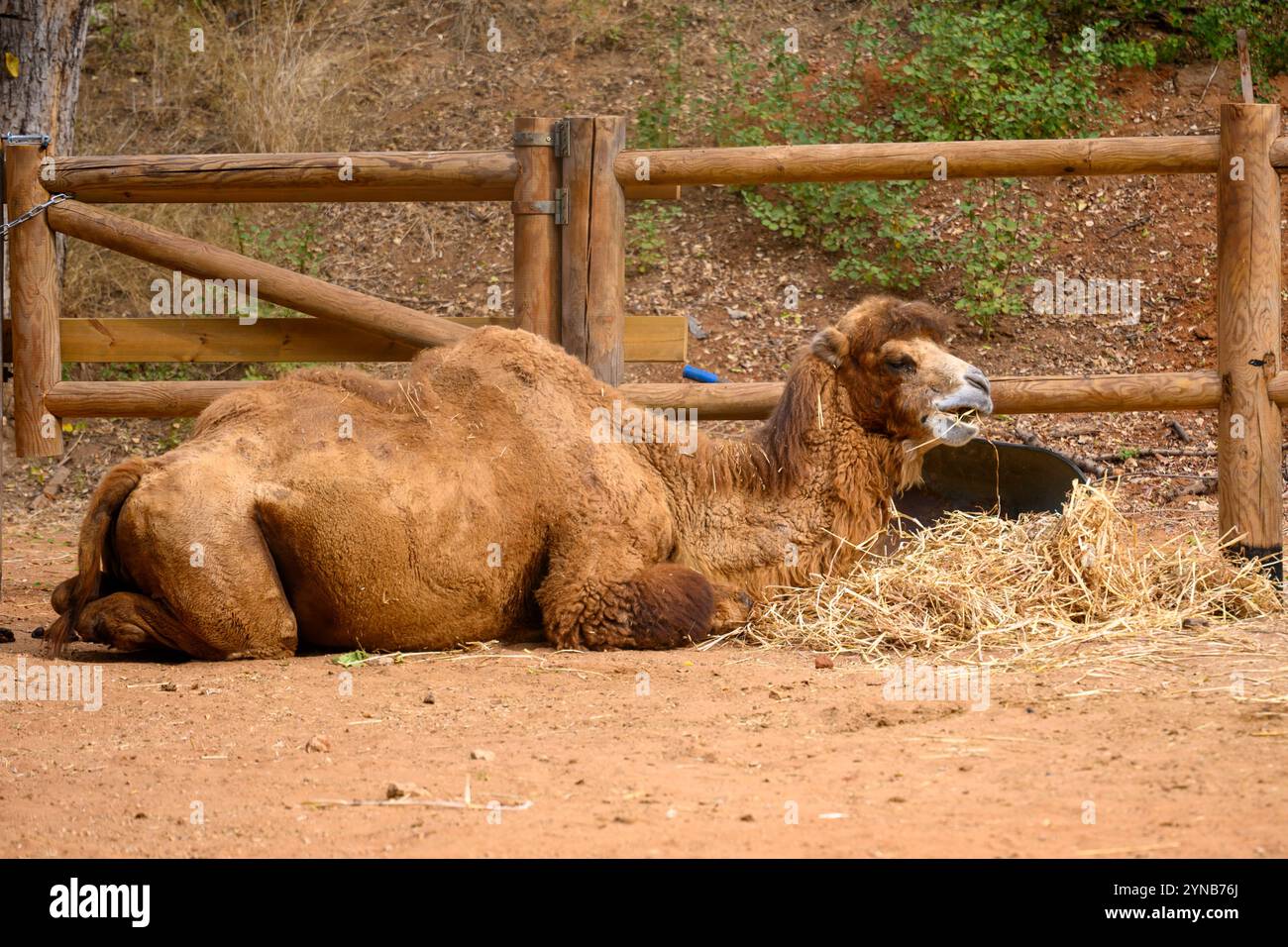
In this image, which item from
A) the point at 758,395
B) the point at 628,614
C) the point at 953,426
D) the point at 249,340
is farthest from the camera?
the point at 249,340

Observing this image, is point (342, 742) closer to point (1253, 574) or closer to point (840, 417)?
point (840, 417)

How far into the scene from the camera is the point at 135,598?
552cm

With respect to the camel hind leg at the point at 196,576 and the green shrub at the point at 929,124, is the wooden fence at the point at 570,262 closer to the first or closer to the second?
the camel hind leg at the point at 196,576

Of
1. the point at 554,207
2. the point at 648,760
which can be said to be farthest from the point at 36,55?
the point at 648,760

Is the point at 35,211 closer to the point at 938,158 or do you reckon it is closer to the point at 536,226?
the point at 536,226

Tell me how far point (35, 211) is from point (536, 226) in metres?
2.48

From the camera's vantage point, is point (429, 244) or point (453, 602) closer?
point (453, 602)

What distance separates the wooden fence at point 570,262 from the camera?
21.5 feet

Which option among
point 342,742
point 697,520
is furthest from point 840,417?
point 342,742

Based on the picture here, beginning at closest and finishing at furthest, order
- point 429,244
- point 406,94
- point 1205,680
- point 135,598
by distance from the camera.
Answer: point 1205,680, point 135,598, point 429,244, point 406,94

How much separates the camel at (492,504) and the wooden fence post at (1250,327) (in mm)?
1387

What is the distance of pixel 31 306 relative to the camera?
Answer: 7.05 m

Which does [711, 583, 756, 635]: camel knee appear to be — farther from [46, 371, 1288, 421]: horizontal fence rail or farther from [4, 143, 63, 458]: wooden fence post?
[4, 143, 63, 458]: wooden fence post

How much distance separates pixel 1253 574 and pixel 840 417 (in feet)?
6.28
